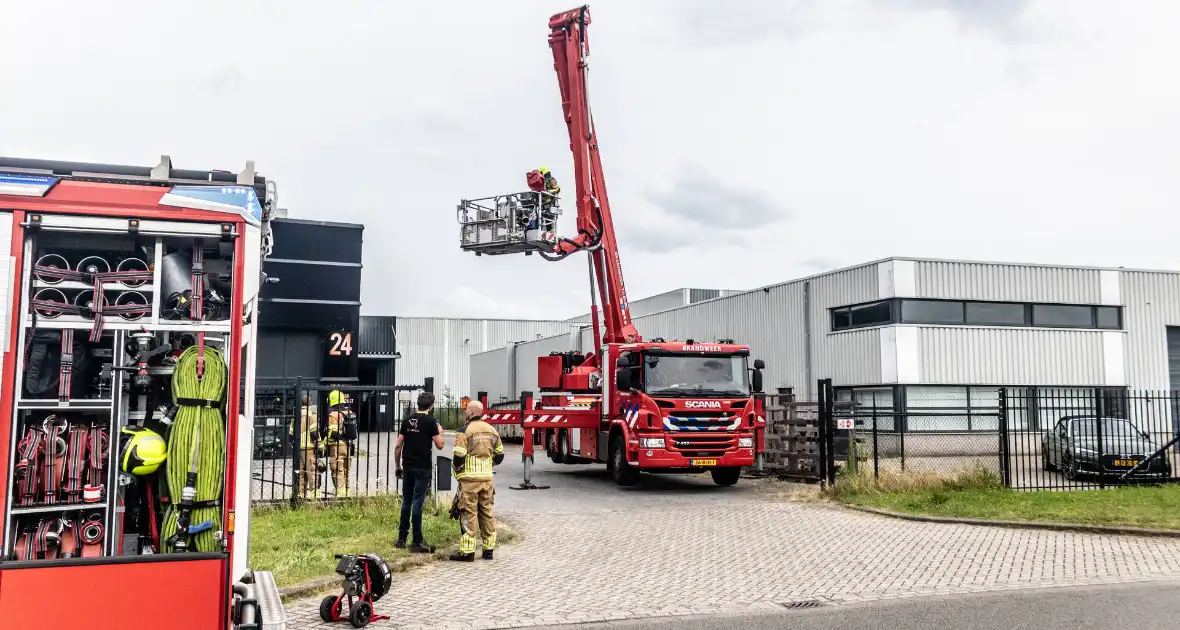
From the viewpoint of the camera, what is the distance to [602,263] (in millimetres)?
19641

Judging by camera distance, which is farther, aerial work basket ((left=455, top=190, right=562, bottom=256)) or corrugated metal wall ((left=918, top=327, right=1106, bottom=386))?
corrugated metal wall ((left=918, top=327, right=1106, bottom=386))

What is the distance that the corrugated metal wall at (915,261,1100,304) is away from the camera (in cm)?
2681

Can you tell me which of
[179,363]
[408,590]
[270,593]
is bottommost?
[408,590]

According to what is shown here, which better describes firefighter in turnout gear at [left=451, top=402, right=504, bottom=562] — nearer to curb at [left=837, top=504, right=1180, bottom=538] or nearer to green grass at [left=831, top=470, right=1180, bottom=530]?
curb at [left=837, top=504, right=1180, bottom=538]

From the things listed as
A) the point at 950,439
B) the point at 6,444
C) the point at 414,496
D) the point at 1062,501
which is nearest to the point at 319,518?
the point at 414,496

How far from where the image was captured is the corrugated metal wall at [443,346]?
55.4 meters

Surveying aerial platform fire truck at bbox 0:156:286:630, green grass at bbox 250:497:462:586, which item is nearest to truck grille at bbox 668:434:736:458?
green grass at bbox 250:497:462:586

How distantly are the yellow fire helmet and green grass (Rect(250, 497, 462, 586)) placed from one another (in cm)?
348

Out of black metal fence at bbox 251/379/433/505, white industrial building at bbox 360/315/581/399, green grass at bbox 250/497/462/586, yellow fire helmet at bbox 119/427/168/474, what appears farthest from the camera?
white industrial building at bbox 360/315/581/399

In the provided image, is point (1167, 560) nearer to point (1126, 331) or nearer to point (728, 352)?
point (728, 352)

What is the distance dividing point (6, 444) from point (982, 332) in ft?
87.9

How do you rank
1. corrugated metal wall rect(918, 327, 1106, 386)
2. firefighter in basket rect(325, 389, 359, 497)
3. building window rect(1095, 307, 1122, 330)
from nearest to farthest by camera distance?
1. firefighter in basket rect(325, 389, 359, 497)
2. corrugated metal wall rect(918, 327, 1106, 386)
3. building window rect(1095, 307, 1122, 330)

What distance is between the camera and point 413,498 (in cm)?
1064

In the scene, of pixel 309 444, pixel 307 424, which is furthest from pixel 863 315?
pixel 307 424
